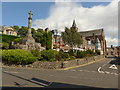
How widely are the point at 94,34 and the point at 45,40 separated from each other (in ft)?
189

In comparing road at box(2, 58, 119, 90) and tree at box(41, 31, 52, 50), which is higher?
tree at box(41, 31, 52, 50)

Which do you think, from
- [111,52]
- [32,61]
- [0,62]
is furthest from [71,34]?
[111,52]

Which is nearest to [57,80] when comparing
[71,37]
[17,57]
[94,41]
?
[17,57]

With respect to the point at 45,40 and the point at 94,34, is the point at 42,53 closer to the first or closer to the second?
the point at 45,40

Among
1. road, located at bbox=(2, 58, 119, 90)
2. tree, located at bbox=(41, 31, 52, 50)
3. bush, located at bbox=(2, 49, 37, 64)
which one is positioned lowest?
road, located at bbox=(2, 58, 119, 90)

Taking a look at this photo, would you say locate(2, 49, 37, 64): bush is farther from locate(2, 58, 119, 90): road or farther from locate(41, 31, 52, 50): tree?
locate(41, 31, 52, 50): tree

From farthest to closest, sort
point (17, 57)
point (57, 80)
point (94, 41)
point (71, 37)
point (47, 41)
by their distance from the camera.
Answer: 1. point (94, 41)
2. point (71, 37)
3. point (47, 41)
4. point (17, 57)
5. point (57, 80)

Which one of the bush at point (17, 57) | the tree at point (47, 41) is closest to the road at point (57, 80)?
the bush at point (17, 57)

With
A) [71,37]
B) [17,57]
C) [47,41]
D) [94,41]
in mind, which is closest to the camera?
[17,57]

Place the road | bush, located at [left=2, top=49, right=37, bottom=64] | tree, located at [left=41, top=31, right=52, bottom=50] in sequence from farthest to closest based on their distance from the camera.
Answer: tree, located at [left=41, top=31, right=52, bottom=50]
bush, located at [left=2, top=49, right=37, bottom=64]
the road

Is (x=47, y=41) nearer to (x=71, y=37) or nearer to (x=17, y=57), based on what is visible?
(x=71, y=37)

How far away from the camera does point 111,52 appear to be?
102 metres

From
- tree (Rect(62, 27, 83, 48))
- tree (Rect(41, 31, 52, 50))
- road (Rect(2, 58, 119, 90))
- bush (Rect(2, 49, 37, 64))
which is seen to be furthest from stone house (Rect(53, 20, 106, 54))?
road (Rect(2, 58, 119, 90))

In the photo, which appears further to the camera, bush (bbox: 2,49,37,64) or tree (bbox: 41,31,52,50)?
tree (bbox: 41,31,52,50)
